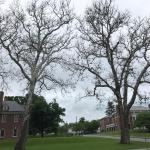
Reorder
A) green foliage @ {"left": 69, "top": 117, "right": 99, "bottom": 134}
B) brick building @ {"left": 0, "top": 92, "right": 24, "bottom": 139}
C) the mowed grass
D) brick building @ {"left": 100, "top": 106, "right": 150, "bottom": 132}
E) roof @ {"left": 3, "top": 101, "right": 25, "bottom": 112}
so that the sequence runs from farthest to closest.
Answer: green foliage @ {"left": 69, "top": 117, "right": 99, "bottom": 134}, brick building @ {"left": 100, "top": 106, "right": 150, "bottom": 132}, roof @ {"left": 3, "top": 101, "right": 25, "bottom": 112}, brick building @ {"left": 0, "top": 92, "right": 24, "bottom": 139}, the mowed grass

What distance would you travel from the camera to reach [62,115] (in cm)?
9950

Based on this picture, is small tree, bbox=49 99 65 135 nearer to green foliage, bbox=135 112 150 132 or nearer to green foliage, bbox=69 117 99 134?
green foliage, bbox=135 112 150 132

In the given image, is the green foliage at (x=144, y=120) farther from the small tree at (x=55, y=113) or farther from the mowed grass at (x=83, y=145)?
the mowed grass at (x=83, y=145)

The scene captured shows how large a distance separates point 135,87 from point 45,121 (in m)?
56.0

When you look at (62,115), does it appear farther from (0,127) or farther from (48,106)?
(0,127)

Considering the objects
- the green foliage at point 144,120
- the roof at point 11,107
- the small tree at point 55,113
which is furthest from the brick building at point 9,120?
the green foliage at point 144,120

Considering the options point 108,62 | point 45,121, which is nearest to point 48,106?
point 45,121

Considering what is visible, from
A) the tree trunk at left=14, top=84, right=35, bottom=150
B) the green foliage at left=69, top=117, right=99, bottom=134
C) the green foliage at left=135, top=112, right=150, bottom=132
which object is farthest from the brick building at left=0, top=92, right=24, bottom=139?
the green foliage at left=69, top=117, right=99, bottom=134

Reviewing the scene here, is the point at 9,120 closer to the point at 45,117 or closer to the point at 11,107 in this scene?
the point at 11,107

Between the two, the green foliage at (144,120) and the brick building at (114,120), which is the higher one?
the brick building at (114,120)

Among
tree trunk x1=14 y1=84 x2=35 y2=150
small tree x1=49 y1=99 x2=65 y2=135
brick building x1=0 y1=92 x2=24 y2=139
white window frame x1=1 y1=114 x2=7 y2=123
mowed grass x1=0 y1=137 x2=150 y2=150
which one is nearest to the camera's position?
tree trunk x1=14 y1=84 x2=35 y2=150

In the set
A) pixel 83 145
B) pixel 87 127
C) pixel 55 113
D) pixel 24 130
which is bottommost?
pixel 83 145

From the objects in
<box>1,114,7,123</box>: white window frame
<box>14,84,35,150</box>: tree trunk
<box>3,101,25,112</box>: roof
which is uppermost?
<box>3,101,25,112</box>: roof

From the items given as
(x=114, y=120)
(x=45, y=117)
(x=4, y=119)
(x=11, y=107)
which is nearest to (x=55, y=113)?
(x=45, y=117)
